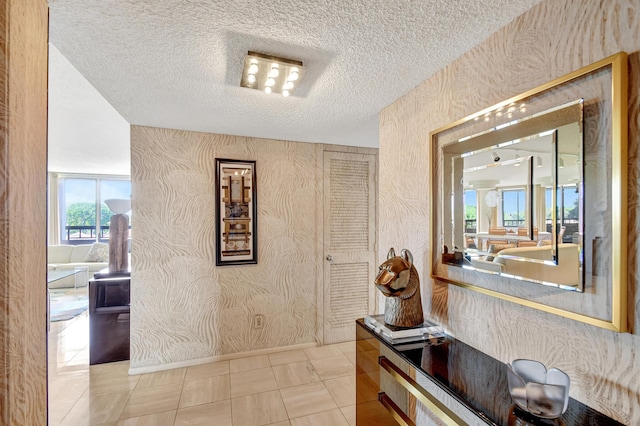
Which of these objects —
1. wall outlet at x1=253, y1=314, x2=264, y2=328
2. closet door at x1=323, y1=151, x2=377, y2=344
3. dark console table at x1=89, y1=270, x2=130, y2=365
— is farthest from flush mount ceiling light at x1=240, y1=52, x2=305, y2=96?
dark console table at x1=89, y1=270, x2=130, y2=365

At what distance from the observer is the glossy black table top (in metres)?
0.87

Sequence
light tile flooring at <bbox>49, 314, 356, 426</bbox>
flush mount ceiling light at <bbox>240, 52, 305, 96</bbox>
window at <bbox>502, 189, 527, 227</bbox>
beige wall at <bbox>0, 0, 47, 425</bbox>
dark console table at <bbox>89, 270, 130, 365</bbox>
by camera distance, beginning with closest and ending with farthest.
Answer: beige wall at <bbox>0, 0, 47, 425</bbox>, window at <bbox>502, 189, 527, 227</bbox>, flush mount ceiling light at <bbox>240, 52, 305, 96</bbox>, light tile flooring at <bbox>49, 314, 356, 426</bbox>, dark console table at <bbox>89, 270, 130, 365</bbox>

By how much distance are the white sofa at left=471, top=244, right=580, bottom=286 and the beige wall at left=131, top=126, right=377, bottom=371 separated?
214 centimetres

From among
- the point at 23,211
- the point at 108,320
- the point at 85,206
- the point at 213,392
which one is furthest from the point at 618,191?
the point at 85,206

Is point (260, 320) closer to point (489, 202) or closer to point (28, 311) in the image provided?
point (28, 311)

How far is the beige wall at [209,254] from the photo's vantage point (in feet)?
8.74

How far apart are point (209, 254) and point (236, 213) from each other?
0.48 m

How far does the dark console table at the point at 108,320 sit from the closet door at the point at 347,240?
2061 mm

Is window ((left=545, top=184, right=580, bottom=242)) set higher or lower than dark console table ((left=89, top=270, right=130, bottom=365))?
higher

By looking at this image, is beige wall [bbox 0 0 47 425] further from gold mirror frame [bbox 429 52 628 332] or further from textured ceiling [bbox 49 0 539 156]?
gold mirror frame [bbox 429 52 628 332]

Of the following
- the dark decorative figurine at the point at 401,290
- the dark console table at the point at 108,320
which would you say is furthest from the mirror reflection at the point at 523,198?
the dark console table at the point at 108,320

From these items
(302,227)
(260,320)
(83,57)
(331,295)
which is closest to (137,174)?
(83,57)

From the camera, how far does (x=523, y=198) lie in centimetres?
112

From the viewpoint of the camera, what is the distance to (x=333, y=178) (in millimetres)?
3332
